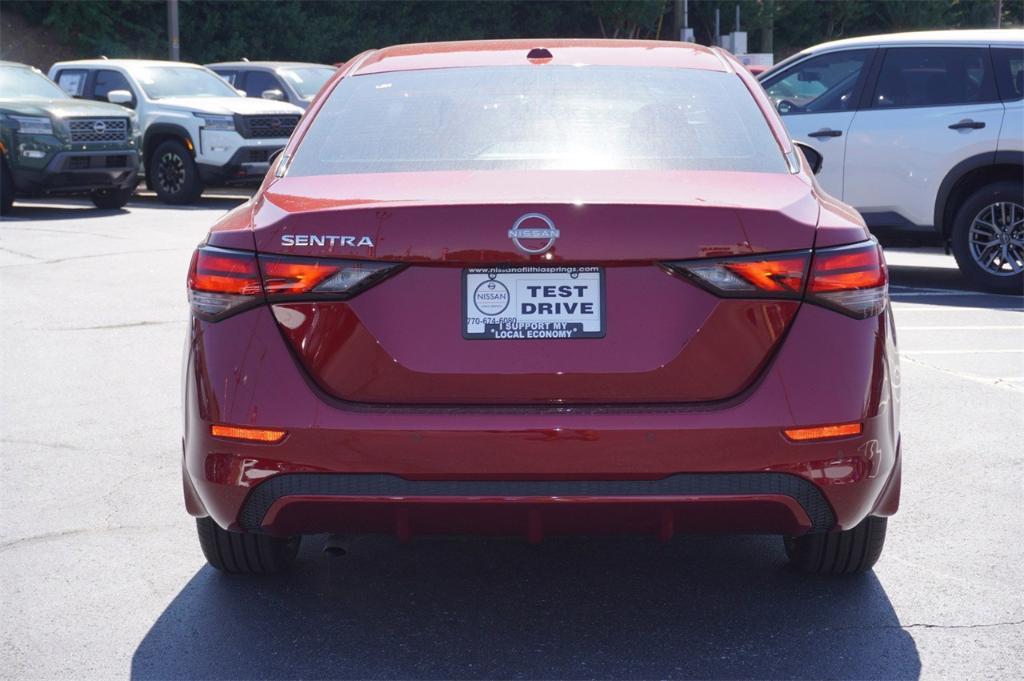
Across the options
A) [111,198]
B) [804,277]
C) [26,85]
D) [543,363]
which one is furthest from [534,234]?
[26,85]

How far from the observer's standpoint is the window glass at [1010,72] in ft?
36.4

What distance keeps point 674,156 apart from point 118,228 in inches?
510

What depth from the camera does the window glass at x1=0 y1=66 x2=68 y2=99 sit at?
59.7ft

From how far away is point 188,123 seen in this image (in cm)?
1925

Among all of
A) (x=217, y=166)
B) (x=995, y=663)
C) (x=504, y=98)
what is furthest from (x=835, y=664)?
(x=217, y=166)

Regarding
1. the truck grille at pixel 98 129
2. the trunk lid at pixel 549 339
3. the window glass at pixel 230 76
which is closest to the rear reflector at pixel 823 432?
the trunk lid at pixel 549 339

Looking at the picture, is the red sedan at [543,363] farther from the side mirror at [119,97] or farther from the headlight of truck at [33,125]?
the side mirror at [119,97]

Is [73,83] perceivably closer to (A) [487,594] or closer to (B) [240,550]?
(B) [240,550]

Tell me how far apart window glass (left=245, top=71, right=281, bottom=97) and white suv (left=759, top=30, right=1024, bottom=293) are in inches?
490

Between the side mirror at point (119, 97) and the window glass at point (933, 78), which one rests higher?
the window glass at point (933, 78)

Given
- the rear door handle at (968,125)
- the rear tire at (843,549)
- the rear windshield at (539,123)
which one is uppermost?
the rear windshield at (539,123)

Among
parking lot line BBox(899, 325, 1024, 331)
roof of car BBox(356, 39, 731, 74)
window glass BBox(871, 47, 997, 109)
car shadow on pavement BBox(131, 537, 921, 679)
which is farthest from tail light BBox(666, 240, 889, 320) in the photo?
window glass BBox(871, 47, 997, 109)

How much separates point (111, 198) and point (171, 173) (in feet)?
3.84

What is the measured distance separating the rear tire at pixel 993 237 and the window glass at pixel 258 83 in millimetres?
13813
